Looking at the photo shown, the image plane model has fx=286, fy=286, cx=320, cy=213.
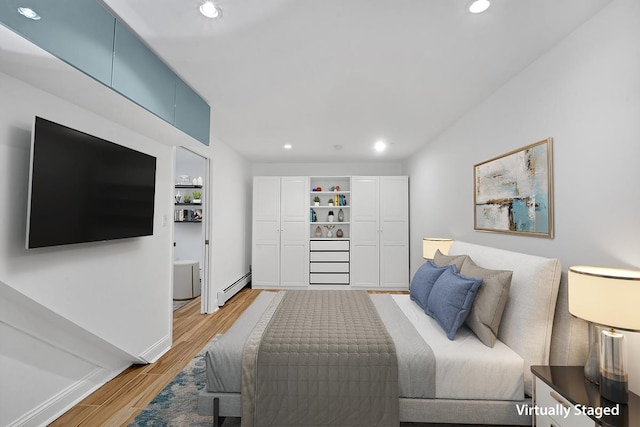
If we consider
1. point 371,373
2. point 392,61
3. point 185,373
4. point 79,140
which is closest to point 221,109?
point 79,140

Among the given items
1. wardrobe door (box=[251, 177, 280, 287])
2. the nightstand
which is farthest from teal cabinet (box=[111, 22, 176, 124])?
wardrobe door (box=[251, 177, 280, 287])

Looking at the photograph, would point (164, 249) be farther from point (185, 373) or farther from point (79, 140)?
point (79, 140)

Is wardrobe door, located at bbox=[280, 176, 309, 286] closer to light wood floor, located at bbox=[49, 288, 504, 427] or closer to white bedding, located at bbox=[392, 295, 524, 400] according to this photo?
light wood floor, located at bbox=[49, 288, 504, 427]

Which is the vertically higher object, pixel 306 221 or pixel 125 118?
pixel 125 118

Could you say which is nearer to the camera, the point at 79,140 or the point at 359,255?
the point at 79,140

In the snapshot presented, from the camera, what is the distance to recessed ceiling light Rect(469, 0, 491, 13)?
150 centimetres

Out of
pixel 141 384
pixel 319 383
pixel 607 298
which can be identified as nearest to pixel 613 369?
pixel 607 298

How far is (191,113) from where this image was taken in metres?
2.55

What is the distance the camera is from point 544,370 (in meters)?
1.54

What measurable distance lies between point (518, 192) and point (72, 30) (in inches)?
118

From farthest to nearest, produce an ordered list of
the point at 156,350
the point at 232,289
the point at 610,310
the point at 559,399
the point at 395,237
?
1. the point at 395,237
2. the point at 232,289
3. the point at 156,350
4. the point at 559,399
5. the point at 610,310

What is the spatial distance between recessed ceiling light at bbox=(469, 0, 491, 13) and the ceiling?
0.03 metres

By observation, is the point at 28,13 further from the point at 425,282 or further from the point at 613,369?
the point at 613,369

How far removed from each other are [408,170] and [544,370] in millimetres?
4128
